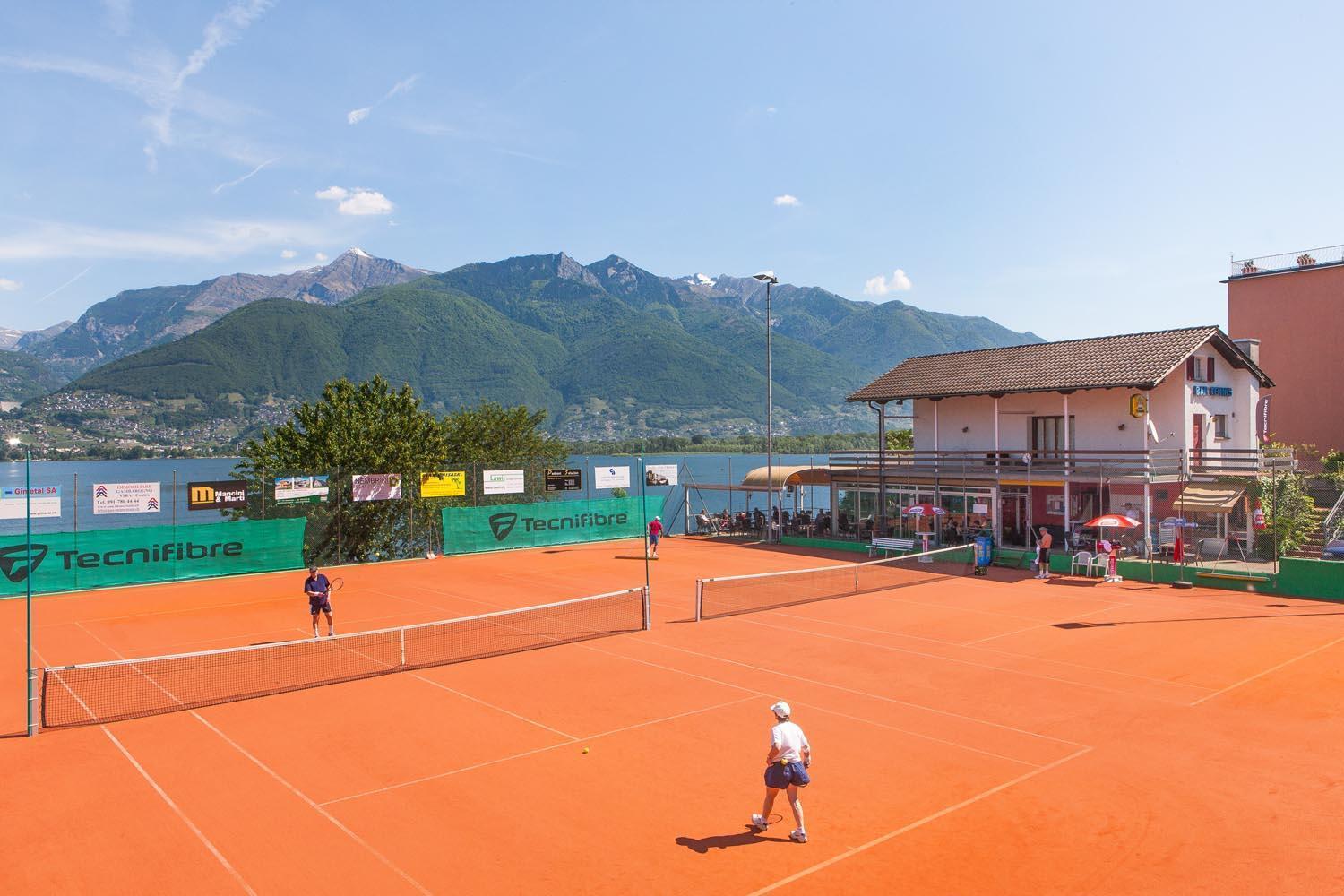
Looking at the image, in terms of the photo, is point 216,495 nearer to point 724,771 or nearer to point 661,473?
point 661,473

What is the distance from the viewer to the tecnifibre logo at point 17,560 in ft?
90.7

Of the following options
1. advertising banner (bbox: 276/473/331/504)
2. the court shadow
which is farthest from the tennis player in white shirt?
advertising banner (bbox: 276/473/331/504)

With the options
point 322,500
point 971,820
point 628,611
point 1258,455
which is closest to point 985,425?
point 1258,455

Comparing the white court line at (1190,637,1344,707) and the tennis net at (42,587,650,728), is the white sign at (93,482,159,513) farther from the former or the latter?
the white court line at (1190,637,1344,707)

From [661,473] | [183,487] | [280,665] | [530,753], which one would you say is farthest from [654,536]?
[530,753]

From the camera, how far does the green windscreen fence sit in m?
28.2

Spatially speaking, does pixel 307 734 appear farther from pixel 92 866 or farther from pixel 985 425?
pixel 985 425

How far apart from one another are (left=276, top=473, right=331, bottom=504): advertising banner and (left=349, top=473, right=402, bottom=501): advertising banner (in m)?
1.15

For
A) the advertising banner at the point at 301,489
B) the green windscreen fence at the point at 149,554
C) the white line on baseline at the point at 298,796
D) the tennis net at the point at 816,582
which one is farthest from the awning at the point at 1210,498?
the green windscreen fence at the point at 149,554

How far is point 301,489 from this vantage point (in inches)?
1353

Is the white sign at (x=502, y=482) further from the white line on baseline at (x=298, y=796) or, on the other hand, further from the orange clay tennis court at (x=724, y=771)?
the white line on baseline at (x=298, y=796)

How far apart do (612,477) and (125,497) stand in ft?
68.1

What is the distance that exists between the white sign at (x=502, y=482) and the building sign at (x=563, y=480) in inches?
53.0

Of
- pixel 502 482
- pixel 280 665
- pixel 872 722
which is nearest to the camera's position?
pixel 872 722
